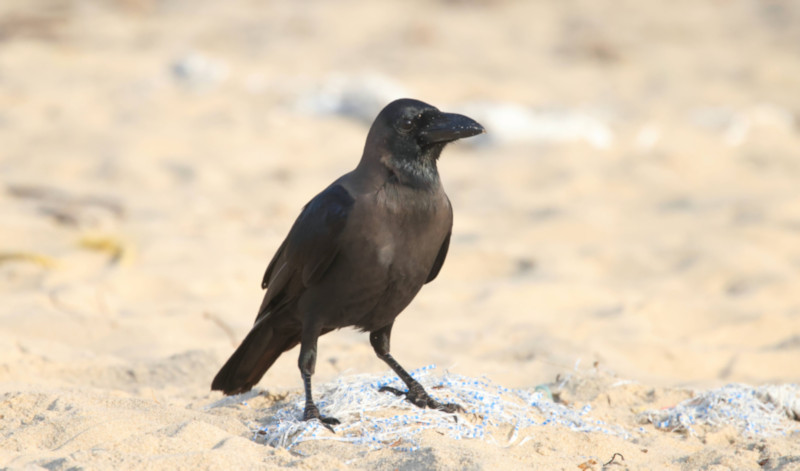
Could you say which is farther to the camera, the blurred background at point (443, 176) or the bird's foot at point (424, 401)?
the blurred background at point (443, 176)

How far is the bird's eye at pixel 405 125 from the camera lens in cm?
321

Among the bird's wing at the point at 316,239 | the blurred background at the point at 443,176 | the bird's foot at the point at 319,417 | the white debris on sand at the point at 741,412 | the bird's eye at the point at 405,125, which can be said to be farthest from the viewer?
the blurred background at the point at 443,176

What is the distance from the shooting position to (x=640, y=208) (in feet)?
25.0

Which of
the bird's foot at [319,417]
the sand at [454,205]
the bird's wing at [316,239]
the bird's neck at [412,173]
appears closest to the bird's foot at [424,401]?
the sand at [454,205]

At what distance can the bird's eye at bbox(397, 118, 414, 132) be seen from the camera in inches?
126

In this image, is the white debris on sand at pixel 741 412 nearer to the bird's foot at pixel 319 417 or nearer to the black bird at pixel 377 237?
the black bird at pixel 377 237

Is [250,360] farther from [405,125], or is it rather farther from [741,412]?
[741,412]

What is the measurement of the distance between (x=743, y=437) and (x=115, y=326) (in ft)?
10.4

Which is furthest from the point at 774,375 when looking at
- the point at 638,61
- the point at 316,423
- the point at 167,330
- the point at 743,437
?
the point at 638,61

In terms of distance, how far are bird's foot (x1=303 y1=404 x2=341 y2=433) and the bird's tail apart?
19.6 inches

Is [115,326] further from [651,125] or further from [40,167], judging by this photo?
[651,125]

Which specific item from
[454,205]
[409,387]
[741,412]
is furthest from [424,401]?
[454,205]

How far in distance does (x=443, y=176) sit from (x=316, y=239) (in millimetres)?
5331

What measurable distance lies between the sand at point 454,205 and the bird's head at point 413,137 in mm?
882
